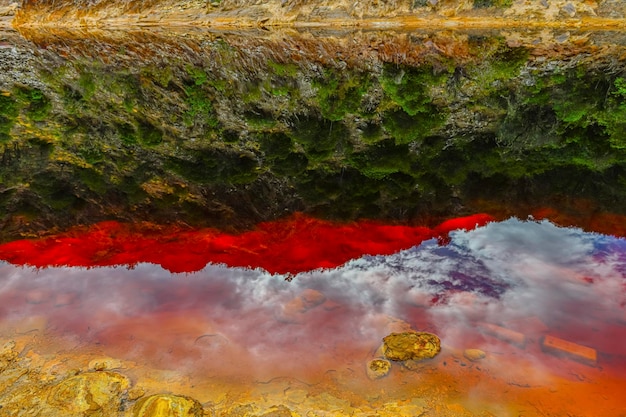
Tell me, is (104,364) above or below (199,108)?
below

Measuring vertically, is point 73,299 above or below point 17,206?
below

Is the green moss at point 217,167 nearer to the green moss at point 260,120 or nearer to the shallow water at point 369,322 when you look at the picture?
the green moss at point 260,120

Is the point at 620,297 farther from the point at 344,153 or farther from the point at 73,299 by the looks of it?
the point at 73,299

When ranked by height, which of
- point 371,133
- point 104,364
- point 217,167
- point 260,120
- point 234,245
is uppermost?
point 260,120

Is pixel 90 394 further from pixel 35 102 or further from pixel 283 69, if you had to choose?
pixel 35 102

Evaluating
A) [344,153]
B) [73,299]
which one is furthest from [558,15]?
[73,299]

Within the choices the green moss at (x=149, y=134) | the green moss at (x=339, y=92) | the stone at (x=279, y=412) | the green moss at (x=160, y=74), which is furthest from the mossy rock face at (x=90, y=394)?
the green moss at (x=160, y=74)

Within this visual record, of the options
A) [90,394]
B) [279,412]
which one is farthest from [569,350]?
[90,394]

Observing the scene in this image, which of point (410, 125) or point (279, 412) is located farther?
→ point (410, 125)
